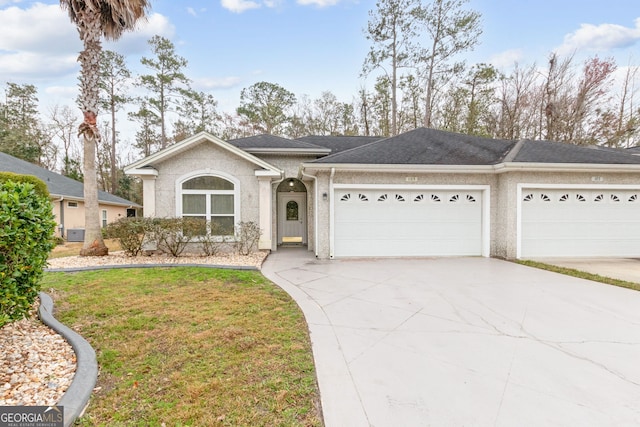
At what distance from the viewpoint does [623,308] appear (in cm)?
485

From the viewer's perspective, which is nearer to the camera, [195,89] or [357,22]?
[357,22]

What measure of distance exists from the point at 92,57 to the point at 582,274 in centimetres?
1608

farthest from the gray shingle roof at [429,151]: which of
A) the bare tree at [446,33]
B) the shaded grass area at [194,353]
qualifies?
the bare tree at [446,33]

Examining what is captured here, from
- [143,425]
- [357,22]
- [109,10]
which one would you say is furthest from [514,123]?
[143,425]

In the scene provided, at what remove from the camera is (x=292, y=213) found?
13.4 m

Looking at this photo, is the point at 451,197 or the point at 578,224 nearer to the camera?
the point at 578,224

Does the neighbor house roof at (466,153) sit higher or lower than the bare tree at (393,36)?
lower

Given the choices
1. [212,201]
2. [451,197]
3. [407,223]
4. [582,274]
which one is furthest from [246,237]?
[582,274]

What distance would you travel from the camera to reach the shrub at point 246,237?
1019 centimetres

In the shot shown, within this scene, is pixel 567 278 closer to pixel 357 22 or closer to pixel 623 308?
pixel 623 308

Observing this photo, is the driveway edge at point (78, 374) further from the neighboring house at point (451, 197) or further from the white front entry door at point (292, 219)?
the white front entry door at point (292, 219)

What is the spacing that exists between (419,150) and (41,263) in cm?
1024

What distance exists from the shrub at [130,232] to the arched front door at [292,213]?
5.66 meters

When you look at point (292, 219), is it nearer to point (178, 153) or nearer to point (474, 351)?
point (178, 153)
